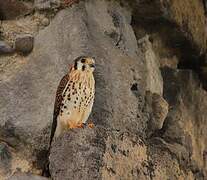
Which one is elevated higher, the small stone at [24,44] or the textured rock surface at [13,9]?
the textured rock surface at [13,9]

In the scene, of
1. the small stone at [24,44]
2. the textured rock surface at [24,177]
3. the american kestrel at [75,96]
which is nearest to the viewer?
the textured rock surface at [24,177]

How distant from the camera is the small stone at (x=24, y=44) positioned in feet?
15.8

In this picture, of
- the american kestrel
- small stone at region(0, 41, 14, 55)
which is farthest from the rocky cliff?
the american kestrel

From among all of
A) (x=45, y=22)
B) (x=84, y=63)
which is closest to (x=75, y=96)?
(x=84, y=63)

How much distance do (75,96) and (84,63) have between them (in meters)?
0.19

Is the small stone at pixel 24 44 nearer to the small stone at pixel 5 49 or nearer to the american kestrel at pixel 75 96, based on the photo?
the small stone at pixel 5 49

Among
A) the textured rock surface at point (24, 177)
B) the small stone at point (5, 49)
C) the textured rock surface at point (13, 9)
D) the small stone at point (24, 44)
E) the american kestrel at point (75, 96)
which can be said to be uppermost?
the textured rock surface at point (13, 9)

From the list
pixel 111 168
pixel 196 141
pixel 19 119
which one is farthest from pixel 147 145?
pixel 196 141

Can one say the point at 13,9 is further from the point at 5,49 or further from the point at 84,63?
the point at 84,63

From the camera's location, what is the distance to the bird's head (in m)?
4.41

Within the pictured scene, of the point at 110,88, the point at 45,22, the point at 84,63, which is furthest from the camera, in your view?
the point at 45,22

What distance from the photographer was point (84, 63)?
173 inches

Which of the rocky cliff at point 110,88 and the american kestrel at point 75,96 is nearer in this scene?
the rocky cliff at point 110,88

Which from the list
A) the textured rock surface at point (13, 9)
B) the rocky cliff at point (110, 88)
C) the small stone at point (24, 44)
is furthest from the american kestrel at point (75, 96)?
the textured rock surface at point (13, 9)
